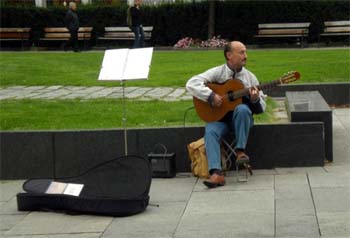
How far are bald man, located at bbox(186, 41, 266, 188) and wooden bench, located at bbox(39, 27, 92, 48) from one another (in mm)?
20162

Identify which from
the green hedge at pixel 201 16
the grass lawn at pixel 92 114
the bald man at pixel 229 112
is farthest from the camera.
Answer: the green hedge at pixel 201 16

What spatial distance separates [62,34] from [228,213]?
22.2 meters

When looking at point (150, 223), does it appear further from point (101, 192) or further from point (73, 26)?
point (73, 26)

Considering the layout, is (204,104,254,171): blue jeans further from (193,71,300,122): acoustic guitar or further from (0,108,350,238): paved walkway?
(0,108,350,238): paved walkway

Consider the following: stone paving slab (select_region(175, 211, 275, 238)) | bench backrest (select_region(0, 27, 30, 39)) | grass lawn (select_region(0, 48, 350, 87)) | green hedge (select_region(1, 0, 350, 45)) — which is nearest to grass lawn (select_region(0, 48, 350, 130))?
grass lawn (select_region(0, 48, 350, 87))

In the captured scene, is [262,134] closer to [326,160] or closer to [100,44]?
[326,160]

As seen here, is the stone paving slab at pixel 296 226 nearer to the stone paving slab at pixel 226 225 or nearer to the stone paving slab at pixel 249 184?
the stone paving slab at pixel 226 225

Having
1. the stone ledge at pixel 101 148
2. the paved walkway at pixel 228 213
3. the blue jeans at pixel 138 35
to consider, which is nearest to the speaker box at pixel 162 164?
the paved walkway at pixel 228 213

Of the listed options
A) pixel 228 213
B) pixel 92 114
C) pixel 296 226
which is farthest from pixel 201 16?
pixel 296 226

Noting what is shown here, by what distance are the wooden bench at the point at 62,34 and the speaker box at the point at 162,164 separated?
1997cm

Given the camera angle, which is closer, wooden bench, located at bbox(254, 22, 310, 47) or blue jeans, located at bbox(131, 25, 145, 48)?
blue jeans, located at bbox(131, 25, 145, 48)

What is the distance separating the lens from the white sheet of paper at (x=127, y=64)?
24.8ft

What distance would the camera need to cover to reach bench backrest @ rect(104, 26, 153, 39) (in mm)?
27670

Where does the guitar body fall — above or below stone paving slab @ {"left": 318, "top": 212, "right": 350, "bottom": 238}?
above
